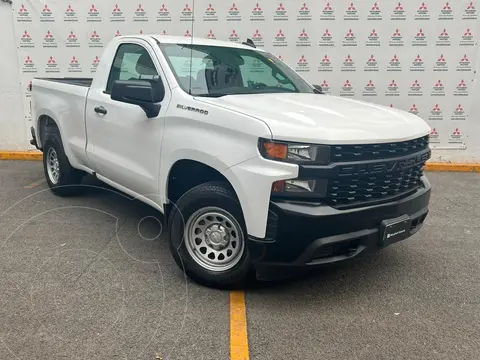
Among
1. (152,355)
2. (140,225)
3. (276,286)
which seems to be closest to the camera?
(152,355)

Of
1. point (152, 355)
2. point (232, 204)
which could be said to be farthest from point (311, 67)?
point (152, 355)

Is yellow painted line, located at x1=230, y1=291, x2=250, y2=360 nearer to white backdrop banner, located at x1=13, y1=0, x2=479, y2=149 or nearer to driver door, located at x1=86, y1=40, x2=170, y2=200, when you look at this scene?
driver door, located at x1=86, y1=40, x2=170, y2=200

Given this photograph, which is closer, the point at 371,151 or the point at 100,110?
the point at 371,151

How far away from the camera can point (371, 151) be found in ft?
10.4

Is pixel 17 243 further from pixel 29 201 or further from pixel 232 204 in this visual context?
pixel 232 204

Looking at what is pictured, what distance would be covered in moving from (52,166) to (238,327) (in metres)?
4.08

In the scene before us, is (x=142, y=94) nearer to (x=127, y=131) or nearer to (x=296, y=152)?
(x=127, y=131)

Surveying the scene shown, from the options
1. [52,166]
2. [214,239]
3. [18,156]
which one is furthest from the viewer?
[18,156]

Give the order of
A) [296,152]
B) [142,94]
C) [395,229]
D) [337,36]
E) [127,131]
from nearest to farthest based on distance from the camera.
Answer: [296,152]
[395,229]
[142,94]
[127,131]
[337,36]

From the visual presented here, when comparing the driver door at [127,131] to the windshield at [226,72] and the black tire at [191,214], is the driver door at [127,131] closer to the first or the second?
the windshield at [226,72]

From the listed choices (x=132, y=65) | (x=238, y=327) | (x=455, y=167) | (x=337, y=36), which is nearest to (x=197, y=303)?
(x=238, y=327)

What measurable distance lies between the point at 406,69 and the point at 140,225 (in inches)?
232

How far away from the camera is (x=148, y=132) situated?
392 cm

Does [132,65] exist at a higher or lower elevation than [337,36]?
lower
